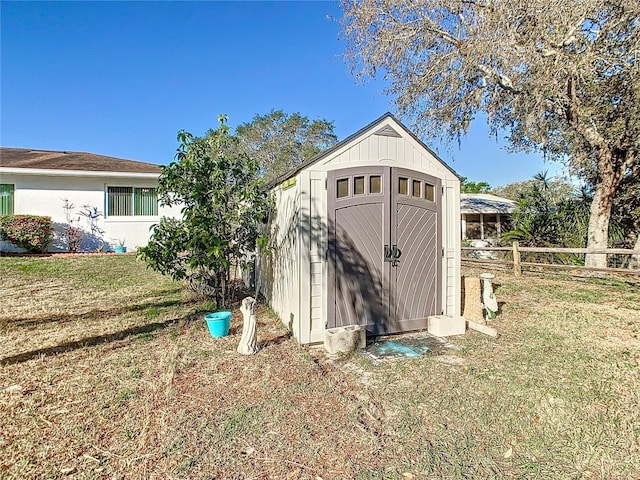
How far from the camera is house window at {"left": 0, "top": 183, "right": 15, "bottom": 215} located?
1155 centimetres

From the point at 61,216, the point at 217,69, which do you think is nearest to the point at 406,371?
the point at 61,216

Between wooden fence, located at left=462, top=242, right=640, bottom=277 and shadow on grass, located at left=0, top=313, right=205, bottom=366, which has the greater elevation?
wooden fence, located at left=462, top=242, right=640, bottom=277

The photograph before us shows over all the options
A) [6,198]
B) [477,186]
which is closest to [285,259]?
[6,198]

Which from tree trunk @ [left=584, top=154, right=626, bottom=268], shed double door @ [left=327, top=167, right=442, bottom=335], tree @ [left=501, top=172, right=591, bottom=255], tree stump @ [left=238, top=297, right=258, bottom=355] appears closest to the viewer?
Result: tree stump @ [left=238, top=297, right=258, bottom=355]

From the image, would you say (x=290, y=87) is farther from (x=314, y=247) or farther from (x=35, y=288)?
(x=314, y=247)

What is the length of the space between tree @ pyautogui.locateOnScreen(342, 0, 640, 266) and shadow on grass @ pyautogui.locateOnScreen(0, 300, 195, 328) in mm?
9272

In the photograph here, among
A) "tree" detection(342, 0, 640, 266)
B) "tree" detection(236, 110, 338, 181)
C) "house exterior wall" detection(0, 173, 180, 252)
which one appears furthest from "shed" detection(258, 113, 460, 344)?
"tree" detection(236, 110, 338, 181)

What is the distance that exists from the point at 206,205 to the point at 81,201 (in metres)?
9.55

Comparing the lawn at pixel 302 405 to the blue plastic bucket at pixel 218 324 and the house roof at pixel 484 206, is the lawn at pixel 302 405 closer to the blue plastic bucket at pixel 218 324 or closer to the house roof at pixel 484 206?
the blue plastic bucket at pixel 218 324

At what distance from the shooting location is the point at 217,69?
45.8 ft

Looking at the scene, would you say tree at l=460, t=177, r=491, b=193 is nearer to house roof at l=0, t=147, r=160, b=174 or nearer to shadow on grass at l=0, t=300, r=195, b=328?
house roof at l=0, t=147, r=160, b=174

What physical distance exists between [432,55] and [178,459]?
11.6 meters

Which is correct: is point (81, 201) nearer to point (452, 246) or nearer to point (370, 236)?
point (370, 236)

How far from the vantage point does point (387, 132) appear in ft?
15.3
